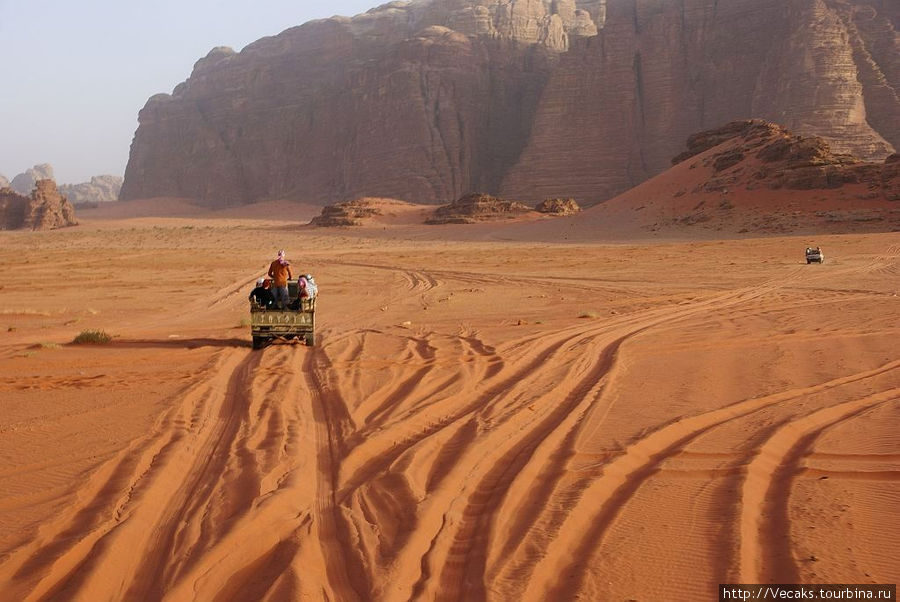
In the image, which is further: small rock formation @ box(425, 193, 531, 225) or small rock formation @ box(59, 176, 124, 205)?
small rock formation @ box(59, 176, 124, 205)

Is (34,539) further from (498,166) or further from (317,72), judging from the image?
(317,72)

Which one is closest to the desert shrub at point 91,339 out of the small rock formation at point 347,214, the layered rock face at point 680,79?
the small rock formation at point 347,214

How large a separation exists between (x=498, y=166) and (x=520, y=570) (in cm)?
8689

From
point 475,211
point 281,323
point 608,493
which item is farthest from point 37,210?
point 608,493

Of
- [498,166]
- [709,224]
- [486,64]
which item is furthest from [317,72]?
[709,224]

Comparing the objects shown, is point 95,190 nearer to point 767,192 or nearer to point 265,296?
point 767,192

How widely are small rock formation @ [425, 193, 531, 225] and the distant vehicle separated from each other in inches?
1914

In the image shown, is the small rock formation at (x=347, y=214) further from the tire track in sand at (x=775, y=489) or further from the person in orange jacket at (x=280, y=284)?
the tire track in sand at (x=775, y=489)

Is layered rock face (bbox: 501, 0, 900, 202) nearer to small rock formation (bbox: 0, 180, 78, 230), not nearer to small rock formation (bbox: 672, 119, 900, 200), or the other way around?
small rock formation (bbox: 672, 119, 900, 200)

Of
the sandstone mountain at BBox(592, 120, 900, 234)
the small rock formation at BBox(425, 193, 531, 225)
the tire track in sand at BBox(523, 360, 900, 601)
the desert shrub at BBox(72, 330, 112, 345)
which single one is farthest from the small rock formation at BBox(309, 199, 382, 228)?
the tire track in sand at BBox(523, 360, 900, 601)

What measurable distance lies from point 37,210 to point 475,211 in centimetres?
4086

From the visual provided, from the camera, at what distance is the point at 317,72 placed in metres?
107

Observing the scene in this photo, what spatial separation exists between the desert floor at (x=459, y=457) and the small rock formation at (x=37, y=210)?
6509cm

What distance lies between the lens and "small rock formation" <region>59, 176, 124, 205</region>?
177000mm
